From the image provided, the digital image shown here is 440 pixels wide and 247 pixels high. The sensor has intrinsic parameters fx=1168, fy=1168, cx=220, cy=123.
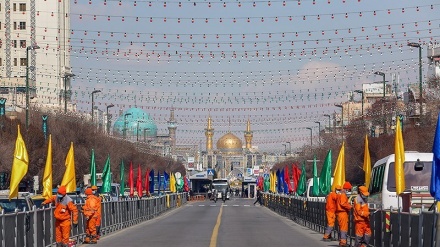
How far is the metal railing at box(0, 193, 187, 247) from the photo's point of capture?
22938 millimetres

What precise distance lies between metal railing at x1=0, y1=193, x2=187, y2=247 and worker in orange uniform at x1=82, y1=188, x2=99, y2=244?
0.27 metres

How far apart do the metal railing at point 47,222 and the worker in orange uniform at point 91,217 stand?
268 mm

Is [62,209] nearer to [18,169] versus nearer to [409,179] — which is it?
[18,169]

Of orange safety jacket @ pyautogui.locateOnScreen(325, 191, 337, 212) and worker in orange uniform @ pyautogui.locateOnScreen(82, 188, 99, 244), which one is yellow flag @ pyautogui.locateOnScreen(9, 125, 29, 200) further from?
orange safety jacket @ pyautogui.locateOnScreen(325, 191, 337, 212)

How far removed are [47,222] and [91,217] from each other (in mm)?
4663

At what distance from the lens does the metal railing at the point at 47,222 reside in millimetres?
22938

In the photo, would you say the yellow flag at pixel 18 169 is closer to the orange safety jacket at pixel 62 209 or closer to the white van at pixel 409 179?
the orange safety jacket at pixel 62 209

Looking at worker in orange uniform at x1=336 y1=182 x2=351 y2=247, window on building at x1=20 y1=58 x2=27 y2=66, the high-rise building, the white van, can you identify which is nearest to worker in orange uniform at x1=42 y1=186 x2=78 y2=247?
worker in orange uniform at x1=336 y1=182 x2=351 y2=247

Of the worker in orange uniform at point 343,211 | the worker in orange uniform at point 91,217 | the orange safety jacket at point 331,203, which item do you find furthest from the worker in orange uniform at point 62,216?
the orange safety jacket at point 331,203

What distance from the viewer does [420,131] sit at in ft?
253

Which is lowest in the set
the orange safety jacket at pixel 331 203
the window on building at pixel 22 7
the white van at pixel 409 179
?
the orange safety jacket at pixel 331 203

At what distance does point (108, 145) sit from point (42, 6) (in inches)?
1657

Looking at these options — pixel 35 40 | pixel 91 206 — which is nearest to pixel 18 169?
pixel 91 206

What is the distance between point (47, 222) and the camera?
27844 millimetres
